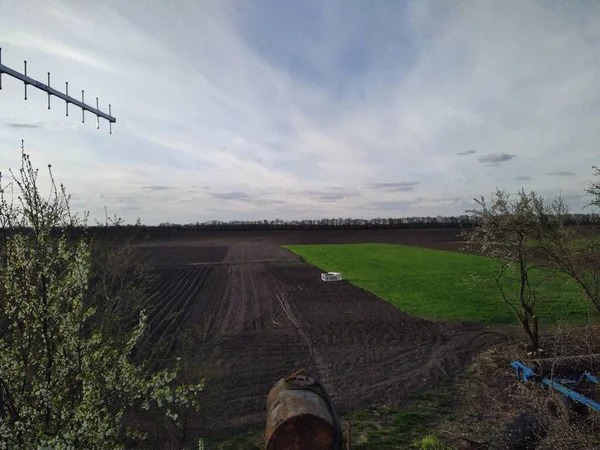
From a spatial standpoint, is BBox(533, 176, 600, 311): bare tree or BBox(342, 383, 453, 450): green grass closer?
BBox(342, 383, 453, 450): green grass

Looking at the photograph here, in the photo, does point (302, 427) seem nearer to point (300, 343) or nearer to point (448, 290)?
point (300, 343)

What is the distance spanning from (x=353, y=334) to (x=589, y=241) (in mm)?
9108

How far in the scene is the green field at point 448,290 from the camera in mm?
19411

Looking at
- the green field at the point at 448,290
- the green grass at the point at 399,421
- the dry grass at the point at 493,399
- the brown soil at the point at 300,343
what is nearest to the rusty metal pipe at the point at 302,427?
the dry grass at the point at 493,399

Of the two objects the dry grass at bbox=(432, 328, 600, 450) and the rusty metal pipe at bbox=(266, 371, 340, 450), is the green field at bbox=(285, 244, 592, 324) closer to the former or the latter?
the dry grass at bbox=(432, 328, 600, 450)

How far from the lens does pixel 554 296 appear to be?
2227 centimetres

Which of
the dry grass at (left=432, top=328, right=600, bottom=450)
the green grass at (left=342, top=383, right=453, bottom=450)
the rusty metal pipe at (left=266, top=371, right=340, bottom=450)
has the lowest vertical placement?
the green grass at (left=342, top=383, right=453, bottom=450)

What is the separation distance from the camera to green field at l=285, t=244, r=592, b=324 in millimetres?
19411

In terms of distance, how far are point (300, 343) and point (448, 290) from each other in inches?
547

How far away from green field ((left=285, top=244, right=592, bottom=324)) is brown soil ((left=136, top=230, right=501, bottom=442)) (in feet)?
5.77

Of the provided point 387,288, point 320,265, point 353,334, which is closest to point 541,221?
point 353,334

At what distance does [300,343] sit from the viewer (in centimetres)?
1565

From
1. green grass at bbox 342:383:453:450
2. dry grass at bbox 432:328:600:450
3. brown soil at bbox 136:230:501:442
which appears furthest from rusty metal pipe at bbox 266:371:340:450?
brown soil at bbox 136:230:501:442

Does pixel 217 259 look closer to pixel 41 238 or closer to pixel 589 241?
pixel 589 241
